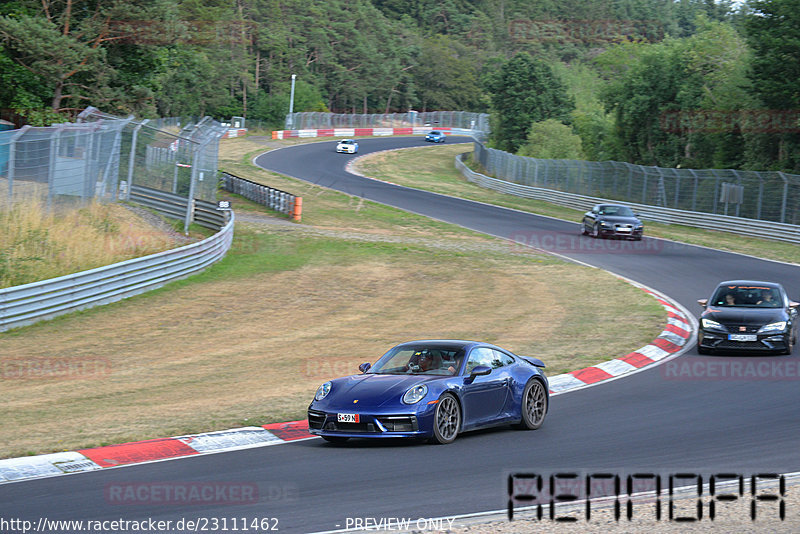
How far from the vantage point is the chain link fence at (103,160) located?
2089cm

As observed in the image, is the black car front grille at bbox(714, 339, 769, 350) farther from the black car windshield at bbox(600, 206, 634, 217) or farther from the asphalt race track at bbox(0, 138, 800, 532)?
the black car windshield at bbox(600, 206, 634, 217)

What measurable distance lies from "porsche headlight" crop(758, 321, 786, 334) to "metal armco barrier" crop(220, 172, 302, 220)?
1017 inches

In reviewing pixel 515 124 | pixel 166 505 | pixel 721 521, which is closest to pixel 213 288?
pixel 166 505

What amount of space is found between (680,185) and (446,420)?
3630 centimetres

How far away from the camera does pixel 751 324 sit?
17297mm

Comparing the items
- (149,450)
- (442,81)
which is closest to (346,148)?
(442,81)

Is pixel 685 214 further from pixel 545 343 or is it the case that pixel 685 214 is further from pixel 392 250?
pixel 545 343

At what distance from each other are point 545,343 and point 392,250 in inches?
596

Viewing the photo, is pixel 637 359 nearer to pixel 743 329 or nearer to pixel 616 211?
pixel 743 329

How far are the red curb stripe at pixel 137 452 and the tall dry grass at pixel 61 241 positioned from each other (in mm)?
10900

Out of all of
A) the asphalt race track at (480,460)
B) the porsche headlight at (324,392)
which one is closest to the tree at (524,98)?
the asphalt race track at (480,460)

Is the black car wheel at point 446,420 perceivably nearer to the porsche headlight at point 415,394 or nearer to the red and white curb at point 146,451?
the porsche headlight at point 415,394

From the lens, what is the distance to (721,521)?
23.1 ft

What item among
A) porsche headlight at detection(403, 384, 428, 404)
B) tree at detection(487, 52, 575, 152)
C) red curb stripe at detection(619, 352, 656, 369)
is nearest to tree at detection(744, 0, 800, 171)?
red curb stripe at detection(619, 352, 656, 369)
